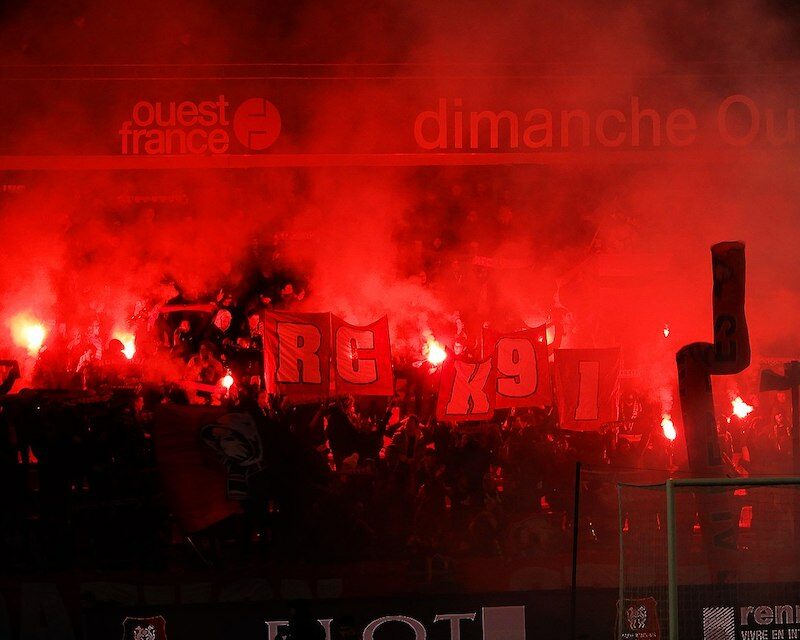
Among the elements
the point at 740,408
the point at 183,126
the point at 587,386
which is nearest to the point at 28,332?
the point at 183,126

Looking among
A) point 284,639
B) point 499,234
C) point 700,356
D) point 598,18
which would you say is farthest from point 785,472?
point 284,639

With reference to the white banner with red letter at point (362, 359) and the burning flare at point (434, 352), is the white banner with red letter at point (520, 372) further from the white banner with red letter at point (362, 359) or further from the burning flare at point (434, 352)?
the white banner with red letter at point (362, 359)

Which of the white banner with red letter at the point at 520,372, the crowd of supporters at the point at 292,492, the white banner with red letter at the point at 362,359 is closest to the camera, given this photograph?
the crowd of supporters at the point at 292,492

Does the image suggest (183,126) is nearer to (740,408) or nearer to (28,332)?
(28,332)

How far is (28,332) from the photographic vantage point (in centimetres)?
779

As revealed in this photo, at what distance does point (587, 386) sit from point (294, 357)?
2.53 m

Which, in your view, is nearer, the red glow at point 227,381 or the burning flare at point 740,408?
the red glow at point 227,381

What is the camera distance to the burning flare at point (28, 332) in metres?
7.74

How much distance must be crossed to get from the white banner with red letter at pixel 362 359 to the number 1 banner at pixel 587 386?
1548mm

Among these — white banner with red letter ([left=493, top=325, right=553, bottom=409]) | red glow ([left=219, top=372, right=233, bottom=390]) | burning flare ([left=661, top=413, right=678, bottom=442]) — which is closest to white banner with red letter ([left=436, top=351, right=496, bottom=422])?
white banner with red letter ([left=493, top=325, right=553, bottom=409])

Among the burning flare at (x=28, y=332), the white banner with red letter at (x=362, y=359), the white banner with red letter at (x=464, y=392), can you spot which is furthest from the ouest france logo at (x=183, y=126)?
the white banner with red letter at (x=464, y=392)

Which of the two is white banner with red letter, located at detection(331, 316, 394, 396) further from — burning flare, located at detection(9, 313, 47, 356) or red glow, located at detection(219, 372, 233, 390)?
burning flare, located at detection(9, 313, 47, 356)

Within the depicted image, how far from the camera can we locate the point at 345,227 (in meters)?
7.85

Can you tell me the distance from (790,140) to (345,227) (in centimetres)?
364
